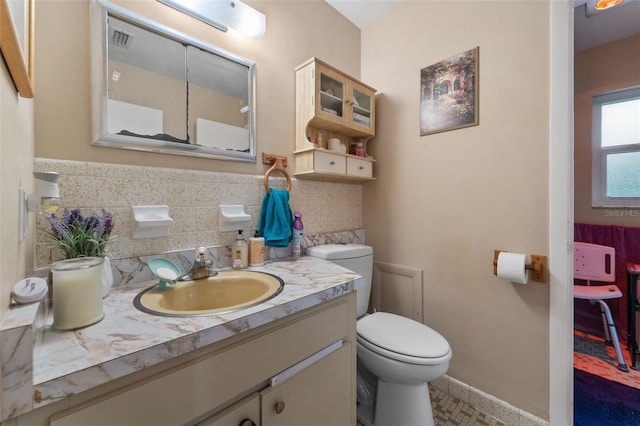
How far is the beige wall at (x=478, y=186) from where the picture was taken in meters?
1.20

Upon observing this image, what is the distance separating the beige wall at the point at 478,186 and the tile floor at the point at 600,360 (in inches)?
34.9

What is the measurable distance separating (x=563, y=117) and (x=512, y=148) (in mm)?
209

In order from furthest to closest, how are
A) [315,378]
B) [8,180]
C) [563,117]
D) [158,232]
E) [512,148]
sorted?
1. [512,148]
2. [563,117]
3. [158,232]
4. [315,378]
5. [8,180]

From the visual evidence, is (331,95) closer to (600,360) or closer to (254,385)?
(254,385)

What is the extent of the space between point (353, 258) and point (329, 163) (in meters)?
0.56

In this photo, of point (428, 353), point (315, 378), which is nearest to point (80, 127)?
point (315, 378)

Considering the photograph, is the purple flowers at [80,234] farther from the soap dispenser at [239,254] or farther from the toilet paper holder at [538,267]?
the toilet paper holder at [538,267]

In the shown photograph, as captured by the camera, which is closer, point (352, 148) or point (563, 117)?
point (563, 117)

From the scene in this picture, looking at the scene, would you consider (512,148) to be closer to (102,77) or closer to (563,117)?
(563,117)

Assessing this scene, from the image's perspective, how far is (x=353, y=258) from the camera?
1.47 metres

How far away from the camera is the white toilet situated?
3.49ft

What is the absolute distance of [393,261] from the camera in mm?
1731

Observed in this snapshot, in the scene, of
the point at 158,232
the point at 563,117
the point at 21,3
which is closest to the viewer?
the point at 21,3

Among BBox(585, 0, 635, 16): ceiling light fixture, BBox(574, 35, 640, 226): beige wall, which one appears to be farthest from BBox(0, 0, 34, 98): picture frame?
BBox(574, 35, 640, 226): beige wall
